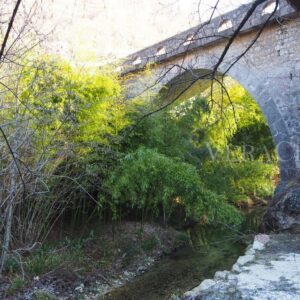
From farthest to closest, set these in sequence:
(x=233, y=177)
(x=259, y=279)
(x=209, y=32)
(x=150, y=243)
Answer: (x=233, y=177)
(x=209, y=32)
(x=150, y=243)
(x=259, y=279)

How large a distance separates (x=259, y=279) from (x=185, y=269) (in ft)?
7.72

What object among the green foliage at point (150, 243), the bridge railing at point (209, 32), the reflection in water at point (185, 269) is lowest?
the reflection in water at point (185, 269)

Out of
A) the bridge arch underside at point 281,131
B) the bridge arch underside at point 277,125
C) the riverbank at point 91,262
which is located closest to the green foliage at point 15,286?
the riverbank at point 91,262

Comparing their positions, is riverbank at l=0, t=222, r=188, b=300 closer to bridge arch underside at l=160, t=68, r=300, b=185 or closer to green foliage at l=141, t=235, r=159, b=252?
green foliage at l=141, t=235, r=159, b=252

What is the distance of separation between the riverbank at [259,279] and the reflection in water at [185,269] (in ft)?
1.01

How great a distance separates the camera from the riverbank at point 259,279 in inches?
112

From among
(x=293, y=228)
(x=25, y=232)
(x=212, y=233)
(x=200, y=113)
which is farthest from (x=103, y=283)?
(x=200, y=113)

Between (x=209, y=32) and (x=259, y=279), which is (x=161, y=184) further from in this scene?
(x=209, y=32)

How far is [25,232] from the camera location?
4965mm

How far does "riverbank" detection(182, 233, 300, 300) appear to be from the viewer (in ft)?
9.36

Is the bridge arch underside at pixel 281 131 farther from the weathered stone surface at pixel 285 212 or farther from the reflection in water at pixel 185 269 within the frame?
the reflection in water at pixel 185 269

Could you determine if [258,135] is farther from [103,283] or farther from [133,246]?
[103,283]

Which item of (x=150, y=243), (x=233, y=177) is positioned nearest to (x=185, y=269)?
(x=150, y=243)

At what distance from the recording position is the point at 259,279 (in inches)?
124
